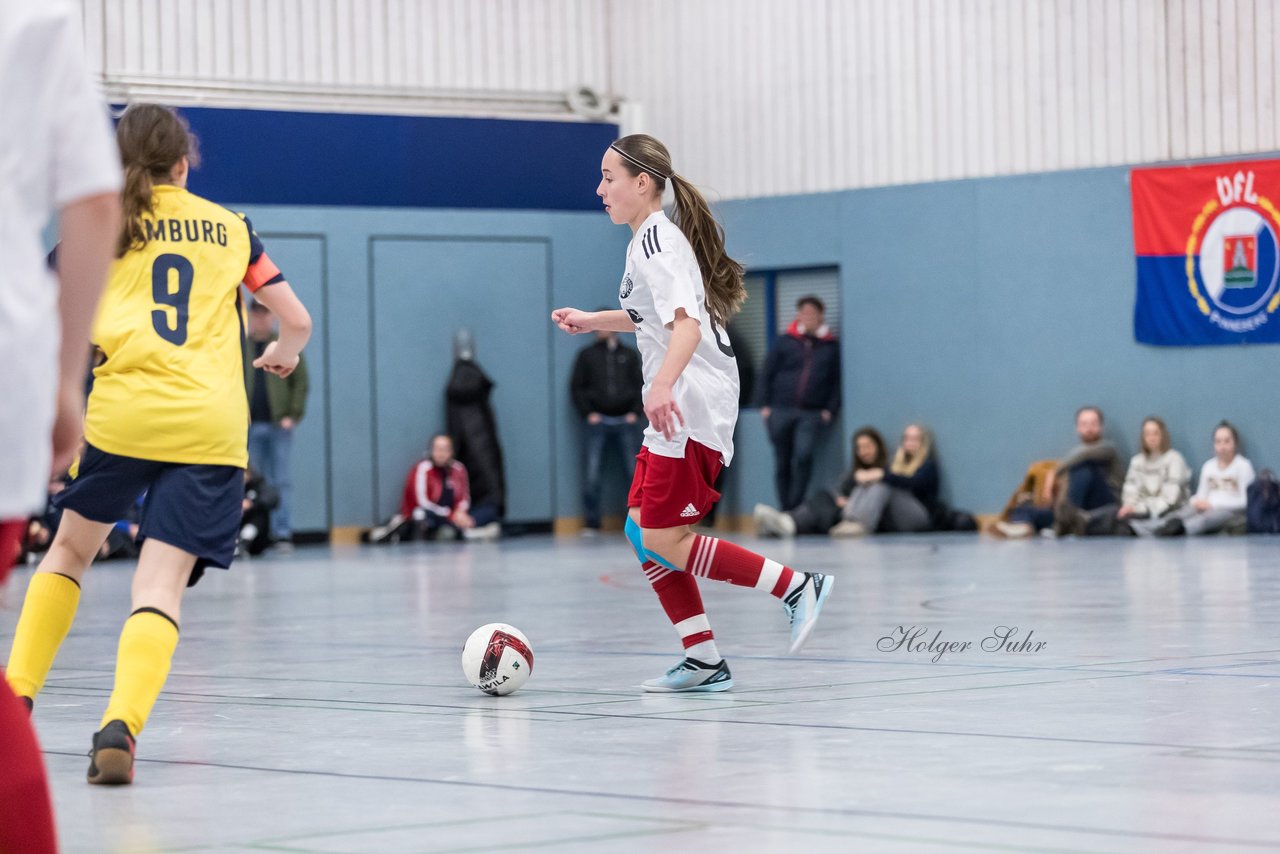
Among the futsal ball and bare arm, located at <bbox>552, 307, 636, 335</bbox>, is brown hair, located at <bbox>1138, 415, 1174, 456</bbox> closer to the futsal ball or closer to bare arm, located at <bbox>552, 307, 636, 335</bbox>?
bare arm, located at <bbox>552, 307, 636, 335</bbox>

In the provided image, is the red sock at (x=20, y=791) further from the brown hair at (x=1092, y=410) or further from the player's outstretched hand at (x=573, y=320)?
the brown hair at (x=1092, y=410)

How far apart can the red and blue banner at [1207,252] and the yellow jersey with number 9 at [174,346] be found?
15.3m

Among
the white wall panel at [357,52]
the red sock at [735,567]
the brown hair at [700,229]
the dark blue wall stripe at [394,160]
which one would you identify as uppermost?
the white wall panel at [357,52]

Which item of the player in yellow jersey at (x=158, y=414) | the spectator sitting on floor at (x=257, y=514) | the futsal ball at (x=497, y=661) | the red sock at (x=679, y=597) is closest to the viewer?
the player in yellow jersey at (x=158, y=414)

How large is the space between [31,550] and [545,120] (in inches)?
330

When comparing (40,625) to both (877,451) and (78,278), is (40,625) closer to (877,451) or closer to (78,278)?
(78,278)

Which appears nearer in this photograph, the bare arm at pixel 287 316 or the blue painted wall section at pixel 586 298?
the bare arm at pixel 287 316

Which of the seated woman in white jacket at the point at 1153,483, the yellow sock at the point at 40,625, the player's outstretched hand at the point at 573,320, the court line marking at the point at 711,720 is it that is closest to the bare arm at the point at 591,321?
the player's outstretched hand at the point at 573,320

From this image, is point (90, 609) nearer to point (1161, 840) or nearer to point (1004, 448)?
point (1161, 840)

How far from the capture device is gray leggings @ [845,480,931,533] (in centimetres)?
2075

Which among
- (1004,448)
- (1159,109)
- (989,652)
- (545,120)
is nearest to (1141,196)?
(1159,109)

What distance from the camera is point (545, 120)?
23875 mm

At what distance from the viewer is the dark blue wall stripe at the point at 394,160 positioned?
21953mm

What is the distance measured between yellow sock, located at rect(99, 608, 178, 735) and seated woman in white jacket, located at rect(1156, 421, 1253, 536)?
14268mm
